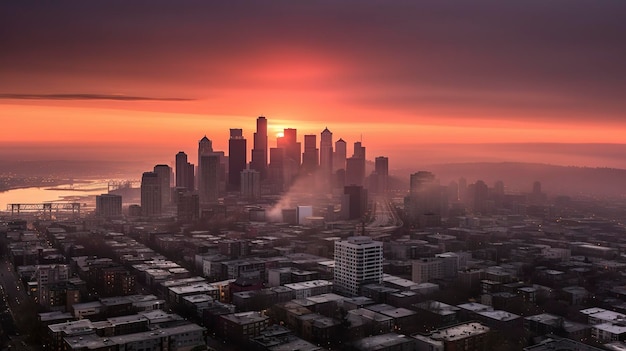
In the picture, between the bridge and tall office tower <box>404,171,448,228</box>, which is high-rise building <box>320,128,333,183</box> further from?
the bridge

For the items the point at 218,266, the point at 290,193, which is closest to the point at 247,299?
the point at 218,266

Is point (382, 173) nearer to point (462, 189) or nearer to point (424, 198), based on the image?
point (462, 189)

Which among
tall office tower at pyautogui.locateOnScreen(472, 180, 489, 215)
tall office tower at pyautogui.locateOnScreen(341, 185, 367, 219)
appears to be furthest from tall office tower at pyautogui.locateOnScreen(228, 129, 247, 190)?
tall office tower at pyautogui.locateOnScreen(472, 180, 489, 215)

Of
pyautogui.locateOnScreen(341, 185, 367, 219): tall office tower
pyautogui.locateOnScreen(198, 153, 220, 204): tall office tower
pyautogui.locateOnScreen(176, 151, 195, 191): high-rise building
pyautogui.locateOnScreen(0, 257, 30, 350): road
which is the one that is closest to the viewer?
pyautogui.locateOnScreen(0, 257, 30, 350): road

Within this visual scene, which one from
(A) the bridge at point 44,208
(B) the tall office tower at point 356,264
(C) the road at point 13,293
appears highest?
(A) the bridge at point 44,208

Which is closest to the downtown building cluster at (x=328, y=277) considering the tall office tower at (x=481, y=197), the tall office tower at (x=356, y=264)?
the tall office tower at (x=356, y=264)

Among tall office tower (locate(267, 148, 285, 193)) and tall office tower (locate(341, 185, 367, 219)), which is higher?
tall office tower (locate(267, 148, 285, 193))

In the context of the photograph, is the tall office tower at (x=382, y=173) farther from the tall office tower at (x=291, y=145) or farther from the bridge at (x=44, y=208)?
the bridge at (x=44, y=208)
